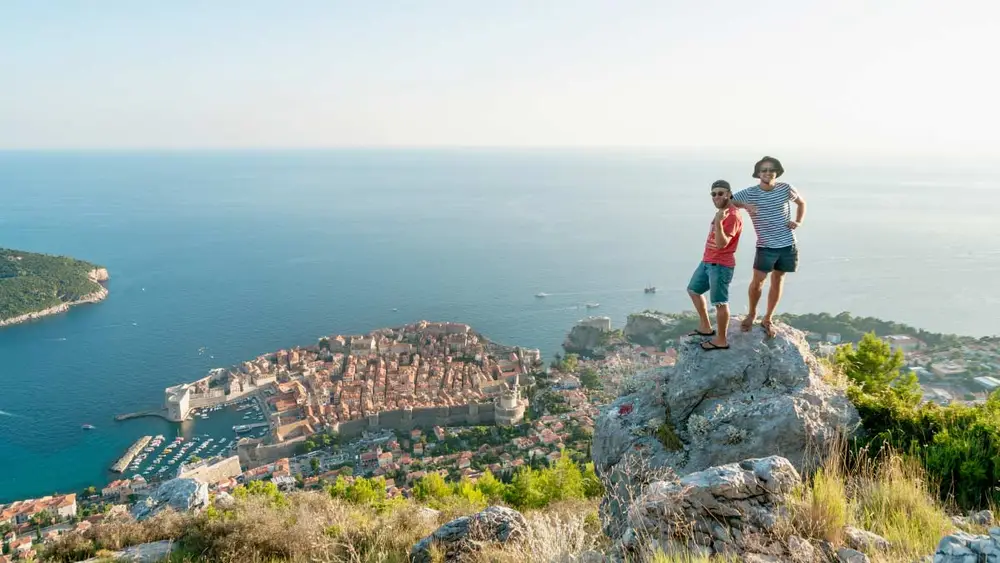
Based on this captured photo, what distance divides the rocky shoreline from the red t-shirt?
47653 mm

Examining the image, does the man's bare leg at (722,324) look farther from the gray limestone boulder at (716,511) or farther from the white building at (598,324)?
the white building at (598,324)

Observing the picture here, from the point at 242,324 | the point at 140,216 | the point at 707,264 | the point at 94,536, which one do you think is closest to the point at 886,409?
the point at 707,264

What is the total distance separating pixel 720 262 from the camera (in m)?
4.66

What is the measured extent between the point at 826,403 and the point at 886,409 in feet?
1.79

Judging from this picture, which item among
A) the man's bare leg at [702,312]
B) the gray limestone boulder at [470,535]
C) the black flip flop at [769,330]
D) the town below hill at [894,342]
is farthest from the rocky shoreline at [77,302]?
the black flip flop at [769,330]

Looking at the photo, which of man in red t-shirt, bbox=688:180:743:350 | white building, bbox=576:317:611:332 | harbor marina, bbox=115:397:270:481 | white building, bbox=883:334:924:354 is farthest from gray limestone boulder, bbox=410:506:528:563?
white building, bbox=883:334:924:354

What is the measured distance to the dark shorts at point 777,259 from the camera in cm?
463

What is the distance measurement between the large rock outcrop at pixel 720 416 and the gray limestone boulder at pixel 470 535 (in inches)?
28.6

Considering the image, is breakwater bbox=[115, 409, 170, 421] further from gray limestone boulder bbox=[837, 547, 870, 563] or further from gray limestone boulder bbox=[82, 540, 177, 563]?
gray limestone boulder bbox=[837, 547, 870, 563]

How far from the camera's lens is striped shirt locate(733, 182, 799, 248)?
4.54m

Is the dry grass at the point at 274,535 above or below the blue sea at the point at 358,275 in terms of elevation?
above

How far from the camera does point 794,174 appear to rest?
483 ft

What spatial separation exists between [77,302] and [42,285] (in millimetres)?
3139

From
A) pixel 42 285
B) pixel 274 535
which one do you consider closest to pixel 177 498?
pixel 274 535
